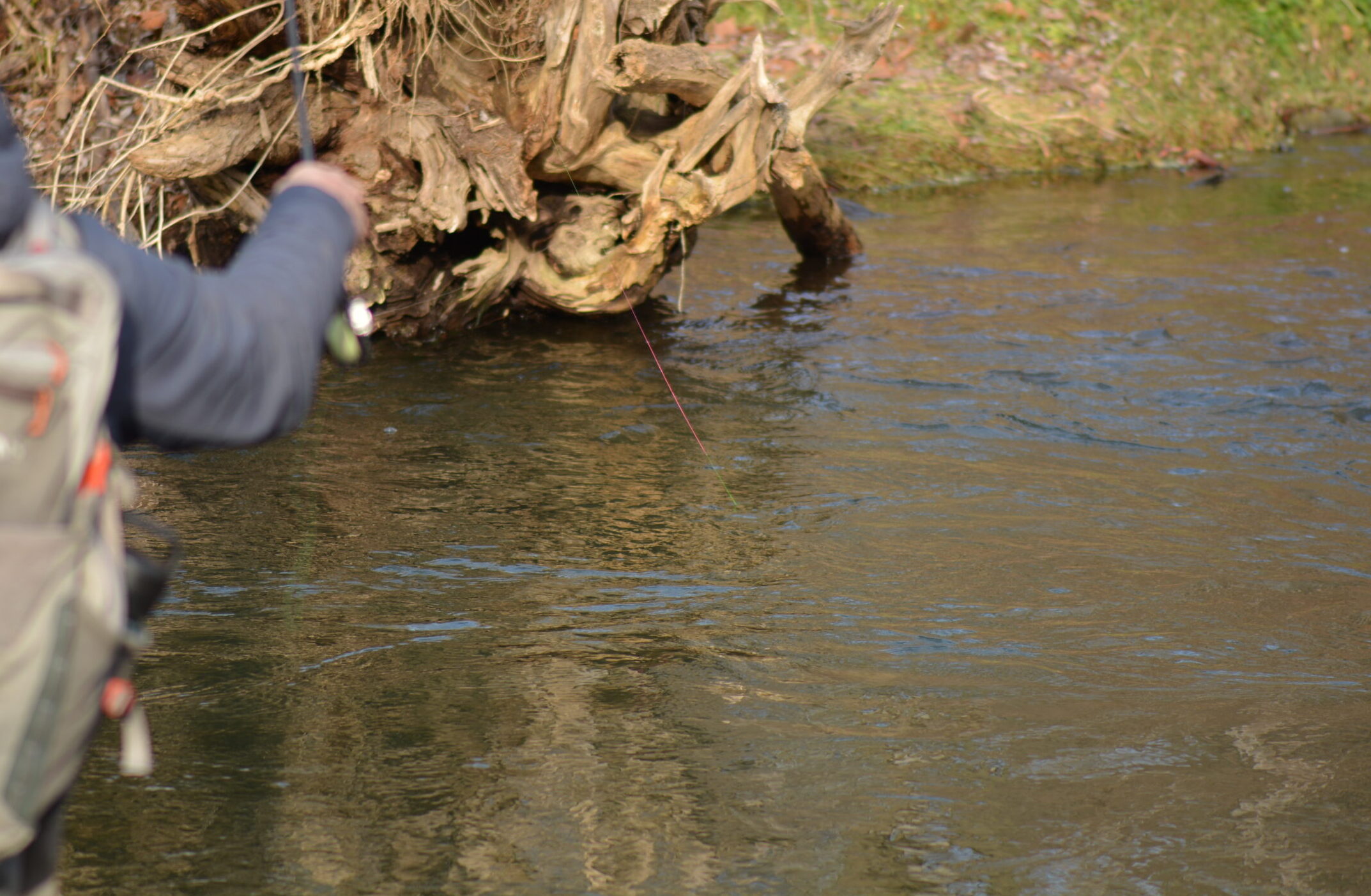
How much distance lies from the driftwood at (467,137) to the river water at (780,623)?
553 mm

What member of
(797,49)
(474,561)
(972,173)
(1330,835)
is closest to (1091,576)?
(1330,835)

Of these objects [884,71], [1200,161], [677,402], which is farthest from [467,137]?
[1200,161]

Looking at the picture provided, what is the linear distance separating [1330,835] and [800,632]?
5.47 feet

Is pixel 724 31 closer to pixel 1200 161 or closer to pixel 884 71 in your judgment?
pixel 884 71

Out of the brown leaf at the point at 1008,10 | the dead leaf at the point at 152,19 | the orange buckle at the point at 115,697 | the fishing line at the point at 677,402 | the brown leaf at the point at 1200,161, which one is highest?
the brown leaf at the point at 1008,10

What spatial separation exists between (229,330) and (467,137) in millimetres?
5655

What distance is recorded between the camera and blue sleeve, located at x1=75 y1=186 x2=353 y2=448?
1799 millimetres

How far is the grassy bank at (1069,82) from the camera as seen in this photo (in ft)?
46.5

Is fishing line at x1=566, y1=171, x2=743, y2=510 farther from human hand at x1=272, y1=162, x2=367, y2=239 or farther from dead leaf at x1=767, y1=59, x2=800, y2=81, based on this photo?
dead leaf at x1=767, y1=59, x2=800, y2=81

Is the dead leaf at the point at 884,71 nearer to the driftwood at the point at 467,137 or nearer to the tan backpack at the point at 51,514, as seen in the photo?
the driftwood at the point at 467,137

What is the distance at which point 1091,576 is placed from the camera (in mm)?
4914

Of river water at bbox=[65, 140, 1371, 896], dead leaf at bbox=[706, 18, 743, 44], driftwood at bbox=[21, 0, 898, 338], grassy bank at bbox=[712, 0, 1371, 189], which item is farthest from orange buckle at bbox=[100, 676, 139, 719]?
dead leaf at bbox=[706, 18, 743, 44]

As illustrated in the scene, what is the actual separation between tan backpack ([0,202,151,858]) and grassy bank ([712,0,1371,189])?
11935mm

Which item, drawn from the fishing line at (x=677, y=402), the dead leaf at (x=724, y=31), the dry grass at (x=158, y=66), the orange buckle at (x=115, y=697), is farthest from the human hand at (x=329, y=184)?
the dead leaf at (x=724, y=31)
